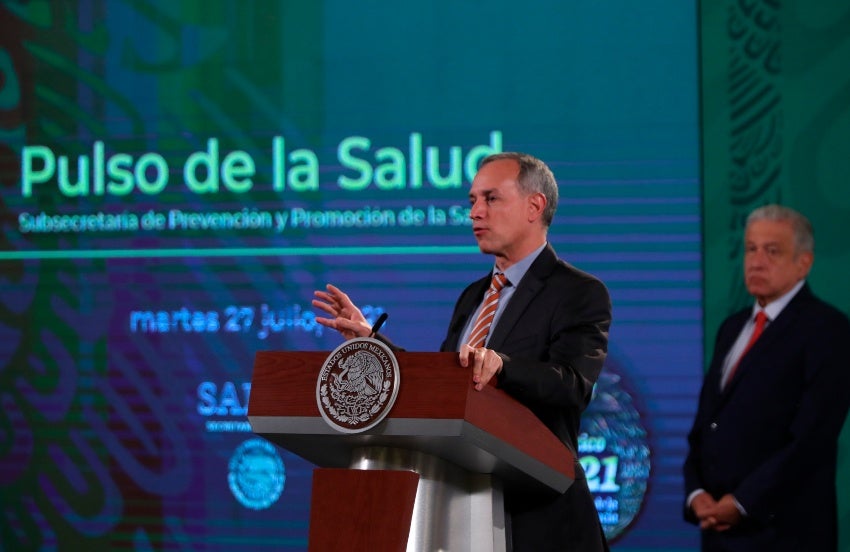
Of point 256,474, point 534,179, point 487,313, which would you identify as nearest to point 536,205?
point 534,179

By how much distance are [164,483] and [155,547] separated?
0.29m

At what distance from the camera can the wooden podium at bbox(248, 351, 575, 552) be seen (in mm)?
2086

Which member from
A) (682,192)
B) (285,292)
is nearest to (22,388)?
(285,292)

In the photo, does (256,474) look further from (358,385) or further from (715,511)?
(358,385)

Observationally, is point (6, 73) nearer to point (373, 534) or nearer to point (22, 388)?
point (22, 388)

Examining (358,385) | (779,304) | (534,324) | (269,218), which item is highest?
(269,218)

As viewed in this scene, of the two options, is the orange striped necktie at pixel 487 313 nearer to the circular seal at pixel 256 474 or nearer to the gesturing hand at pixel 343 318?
the gesturing hand at pixel 343 318

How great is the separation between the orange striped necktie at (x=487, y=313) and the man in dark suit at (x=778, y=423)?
1176 millimetres

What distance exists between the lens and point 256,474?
16.4 feet

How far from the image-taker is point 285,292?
5.01 m

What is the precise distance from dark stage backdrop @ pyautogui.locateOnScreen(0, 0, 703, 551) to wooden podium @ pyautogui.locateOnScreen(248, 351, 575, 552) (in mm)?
2499

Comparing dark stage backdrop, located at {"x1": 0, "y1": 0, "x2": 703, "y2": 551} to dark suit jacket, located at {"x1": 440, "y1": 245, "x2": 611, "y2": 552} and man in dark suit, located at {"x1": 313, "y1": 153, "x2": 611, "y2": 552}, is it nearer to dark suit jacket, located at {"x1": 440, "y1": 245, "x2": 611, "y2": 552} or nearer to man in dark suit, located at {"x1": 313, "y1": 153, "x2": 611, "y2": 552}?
man in dark suit, located at {"x1": 313, "y1": 153, "x2": 611, "y2": 552}

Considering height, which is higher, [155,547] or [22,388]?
[22,388]

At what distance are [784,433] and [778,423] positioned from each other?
0.12 ft
